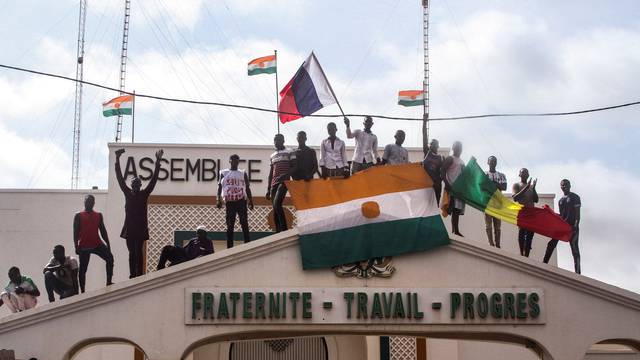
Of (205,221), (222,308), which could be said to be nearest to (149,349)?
(222,308)

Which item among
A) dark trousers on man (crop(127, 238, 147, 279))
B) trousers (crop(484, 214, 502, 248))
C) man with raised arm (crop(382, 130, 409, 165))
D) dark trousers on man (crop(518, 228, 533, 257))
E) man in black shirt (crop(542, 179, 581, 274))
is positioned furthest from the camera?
trousers (crop(484, 214, 502, 248))

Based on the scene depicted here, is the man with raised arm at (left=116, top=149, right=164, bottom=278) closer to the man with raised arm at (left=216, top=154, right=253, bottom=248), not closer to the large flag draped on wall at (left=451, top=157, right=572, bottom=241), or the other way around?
the man with raised arm at (left=216, top=154, right=253, bottom=248)

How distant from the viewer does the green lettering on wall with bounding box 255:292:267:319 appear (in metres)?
18.3

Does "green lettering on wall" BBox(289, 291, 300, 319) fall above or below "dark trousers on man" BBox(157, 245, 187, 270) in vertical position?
below

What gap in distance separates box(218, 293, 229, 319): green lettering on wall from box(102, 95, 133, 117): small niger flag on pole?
553 inches

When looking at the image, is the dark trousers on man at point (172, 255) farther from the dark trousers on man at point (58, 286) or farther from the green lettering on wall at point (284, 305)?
the green lettering on wall at point (284, 305)

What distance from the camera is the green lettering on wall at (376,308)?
18344 millimetres

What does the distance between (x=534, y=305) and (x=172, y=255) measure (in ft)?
20.6

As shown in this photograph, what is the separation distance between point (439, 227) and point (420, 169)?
3.63ft

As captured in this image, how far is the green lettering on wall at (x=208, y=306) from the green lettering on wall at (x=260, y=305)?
2.53 ft

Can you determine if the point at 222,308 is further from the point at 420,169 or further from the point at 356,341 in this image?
the point at 356,341

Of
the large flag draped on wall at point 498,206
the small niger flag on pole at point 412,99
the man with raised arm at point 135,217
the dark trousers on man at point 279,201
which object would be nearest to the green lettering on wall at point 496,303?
the large flag draped on wall at point 498,206

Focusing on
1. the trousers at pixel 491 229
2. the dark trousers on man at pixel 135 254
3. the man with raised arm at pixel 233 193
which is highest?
the man with raised arm at pixel 233 193

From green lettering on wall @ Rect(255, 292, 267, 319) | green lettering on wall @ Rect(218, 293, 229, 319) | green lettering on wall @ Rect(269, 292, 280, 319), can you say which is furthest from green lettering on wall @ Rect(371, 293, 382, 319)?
green lettering on wall @ Rect(218, 293, 229, 319)
